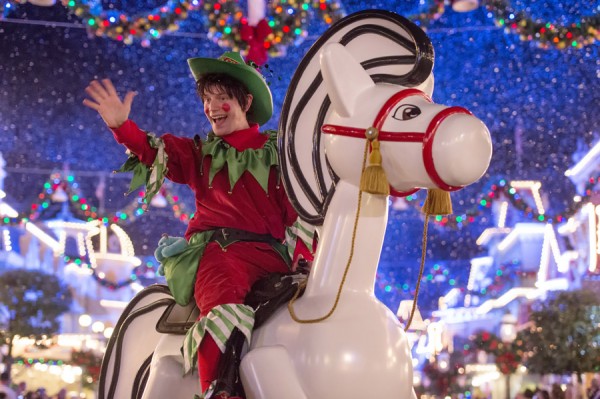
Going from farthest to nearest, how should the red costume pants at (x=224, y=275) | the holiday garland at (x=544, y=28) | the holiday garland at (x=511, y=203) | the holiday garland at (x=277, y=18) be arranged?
the holiday garland at (x=511, y=203)
the holiday garland at (x=544, y=28)
the holiday garland at (x=277, y=18)
the red costume pants at (x=224, y=275)

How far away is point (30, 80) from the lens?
848 centimetres

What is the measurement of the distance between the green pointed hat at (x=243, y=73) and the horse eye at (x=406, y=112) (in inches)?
29.3

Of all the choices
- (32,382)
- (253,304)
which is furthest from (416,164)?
(32,382)

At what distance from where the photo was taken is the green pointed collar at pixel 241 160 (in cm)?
216

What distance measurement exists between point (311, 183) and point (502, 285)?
846 centimetres

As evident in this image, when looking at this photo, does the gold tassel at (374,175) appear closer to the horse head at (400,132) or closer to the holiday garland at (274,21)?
the horse head at (400,132)

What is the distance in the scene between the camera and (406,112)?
1.66 metres

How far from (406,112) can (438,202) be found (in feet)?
0.73

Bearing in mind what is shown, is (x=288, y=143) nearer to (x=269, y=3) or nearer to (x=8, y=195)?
(x=269, y=3)

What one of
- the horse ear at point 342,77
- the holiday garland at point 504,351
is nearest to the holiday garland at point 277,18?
the horse ear at point 342,77

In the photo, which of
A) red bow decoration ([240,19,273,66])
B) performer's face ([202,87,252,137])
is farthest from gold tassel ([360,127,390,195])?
red bow decoration ([240,19,273,66])

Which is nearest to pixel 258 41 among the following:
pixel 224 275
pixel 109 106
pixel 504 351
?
pixel 109 106

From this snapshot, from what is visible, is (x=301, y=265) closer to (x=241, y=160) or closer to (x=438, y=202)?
(x=241, y=160)

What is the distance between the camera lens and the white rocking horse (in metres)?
1.62
